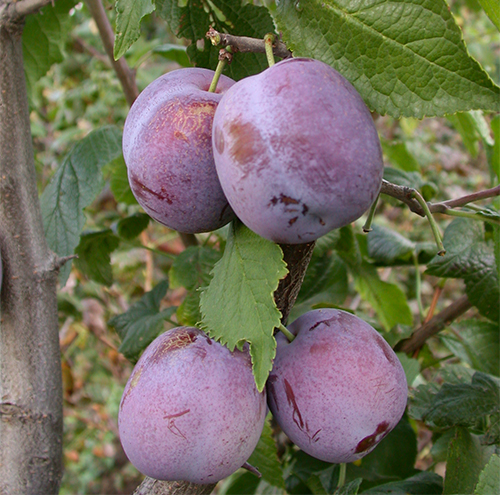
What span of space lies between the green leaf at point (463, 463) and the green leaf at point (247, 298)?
0.42m

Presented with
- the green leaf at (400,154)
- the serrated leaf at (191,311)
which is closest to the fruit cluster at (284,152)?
the serrated leaf at (191,311)

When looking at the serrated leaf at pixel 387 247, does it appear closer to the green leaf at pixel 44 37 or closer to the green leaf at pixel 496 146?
the green leaf at pixel 496 146

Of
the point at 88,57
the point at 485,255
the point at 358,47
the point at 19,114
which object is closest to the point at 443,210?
the point at 358,47

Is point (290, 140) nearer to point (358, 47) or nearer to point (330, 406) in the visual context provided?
point (358, 47)

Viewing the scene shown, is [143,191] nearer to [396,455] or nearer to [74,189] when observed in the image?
[74,189]

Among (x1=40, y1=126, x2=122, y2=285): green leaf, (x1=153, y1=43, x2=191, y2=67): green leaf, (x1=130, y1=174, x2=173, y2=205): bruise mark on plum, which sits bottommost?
(x1=40, y1=126, x2=122, y2=285): green leaf

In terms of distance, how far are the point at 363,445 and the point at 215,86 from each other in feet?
1.42

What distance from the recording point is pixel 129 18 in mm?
508

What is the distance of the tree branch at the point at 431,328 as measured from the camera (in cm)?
95

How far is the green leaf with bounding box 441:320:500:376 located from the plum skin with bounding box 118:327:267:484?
0.59 metres

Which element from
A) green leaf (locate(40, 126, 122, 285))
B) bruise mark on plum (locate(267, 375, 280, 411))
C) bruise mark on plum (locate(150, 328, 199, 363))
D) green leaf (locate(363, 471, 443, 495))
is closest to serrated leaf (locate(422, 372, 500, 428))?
green leaf (locate(363, 471, 443, 495))

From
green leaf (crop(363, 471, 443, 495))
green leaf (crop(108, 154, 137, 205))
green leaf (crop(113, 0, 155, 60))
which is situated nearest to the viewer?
green leaf (crop(113, 0, 155, 60))

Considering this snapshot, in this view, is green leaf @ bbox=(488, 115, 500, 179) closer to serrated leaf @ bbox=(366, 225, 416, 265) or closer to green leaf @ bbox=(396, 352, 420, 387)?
serrated leaf @ bbox=(366, 225, 416, 265)

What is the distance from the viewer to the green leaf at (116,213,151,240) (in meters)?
1.05
